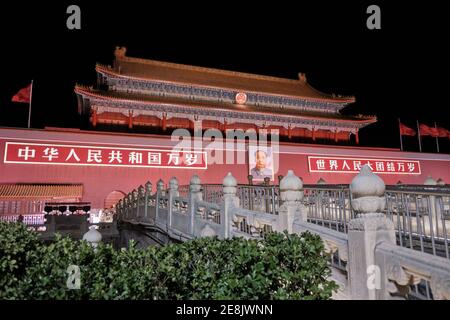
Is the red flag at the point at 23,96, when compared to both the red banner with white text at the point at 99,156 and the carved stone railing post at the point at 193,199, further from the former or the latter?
the carved stone railing post at the point at 193,199

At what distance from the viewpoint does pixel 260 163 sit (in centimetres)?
1955

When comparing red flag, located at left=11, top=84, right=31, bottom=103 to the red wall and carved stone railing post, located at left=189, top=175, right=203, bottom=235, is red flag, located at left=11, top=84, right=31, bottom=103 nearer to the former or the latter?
the red wall

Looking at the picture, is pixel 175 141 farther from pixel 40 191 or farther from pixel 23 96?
pixel 23 96

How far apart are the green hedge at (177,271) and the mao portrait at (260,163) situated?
15689 millimetres

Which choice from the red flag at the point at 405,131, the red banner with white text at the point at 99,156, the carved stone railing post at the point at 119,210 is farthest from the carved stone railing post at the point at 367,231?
the red flag at the point at 405,131

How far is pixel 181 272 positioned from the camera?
3.17 meters

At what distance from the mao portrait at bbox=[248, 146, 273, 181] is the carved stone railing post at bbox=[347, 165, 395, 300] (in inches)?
613

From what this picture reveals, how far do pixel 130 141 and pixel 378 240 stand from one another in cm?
1553

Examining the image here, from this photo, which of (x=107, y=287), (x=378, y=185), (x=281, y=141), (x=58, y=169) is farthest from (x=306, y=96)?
(x=107, y=287)

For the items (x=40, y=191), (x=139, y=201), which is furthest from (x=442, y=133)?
(x=40, y=191)

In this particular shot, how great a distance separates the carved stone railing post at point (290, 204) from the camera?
209 inches

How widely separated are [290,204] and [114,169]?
44.0ft

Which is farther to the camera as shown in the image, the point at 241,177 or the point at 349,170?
the point at 349,170
